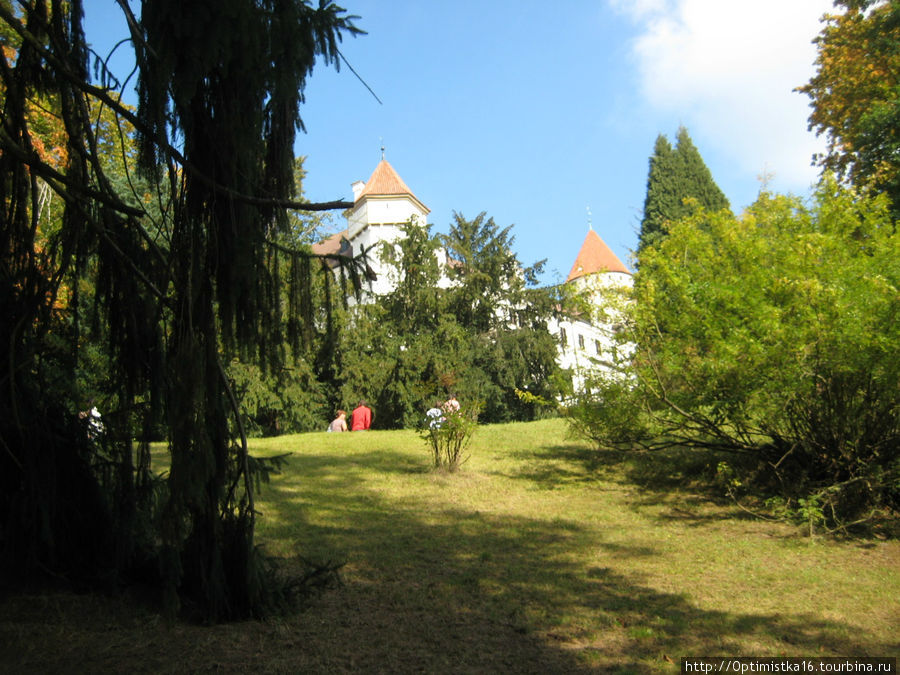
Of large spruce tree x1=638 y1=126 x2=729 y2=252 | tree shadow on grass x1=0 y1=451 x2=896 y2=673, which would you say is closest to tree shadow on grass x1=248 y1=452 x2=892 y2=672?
tree shadow on grass x1=0 y1=451 x2=896 y2=673

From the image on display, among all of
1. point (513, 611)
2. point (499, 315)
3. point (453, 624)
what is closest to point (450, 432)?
point (513, 611)

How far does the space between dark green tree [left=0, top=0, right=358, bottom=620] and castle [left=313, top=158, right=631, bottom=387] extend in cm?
92

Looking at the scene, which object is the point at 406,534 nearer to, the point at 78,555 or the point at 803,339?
the point at 78,555

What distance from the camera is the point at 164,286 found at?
4.14 m

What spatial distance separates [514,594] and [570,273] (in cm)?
1104

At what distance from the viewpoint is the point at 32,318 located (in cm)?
435

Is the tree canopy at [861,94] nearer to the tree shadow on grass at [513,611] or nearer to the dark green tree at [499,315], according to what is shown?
the tree shadow on grass at [513,611]

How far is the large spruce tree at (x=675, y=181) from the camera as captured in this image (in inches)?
1901

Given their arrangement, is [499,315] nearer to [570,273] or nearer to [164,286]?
[570,273]

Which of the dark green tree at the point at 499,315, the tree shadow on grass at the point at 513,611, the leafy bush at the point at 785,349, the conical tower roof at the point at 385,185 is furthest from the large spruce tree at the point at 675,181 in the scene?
the tree shadow on grass at the point at 513,611

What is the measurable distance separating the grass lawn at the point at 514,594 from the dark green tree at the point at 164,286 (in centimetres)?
38

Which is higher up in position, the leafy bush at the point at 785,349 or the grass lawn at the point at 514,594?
the leafy bush at the point at 785,349

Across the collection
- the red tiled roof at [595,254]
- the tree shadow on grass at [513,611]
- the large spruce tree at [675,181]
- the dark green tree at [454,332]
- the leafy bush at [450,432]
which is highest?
the large spruce tree at [675,181]

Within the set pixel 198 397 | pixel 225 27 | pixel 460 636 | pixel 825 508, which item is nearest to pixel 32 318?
pixel 198 397
